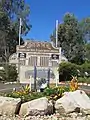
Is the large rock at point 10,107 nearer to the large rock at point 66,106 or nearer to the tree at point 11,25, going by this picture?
the large rock at point 66,106

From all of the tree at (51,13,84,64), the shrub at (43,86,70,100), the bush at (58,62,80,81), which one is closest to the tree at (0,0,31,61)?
the tree at (51,13,84,64)

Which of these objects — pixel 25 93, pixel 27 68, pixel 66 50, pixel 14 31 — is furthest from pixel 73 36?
pixel 25 93

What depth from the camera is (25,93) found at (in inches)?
652

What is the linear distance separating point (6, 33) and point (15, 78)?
18139mm

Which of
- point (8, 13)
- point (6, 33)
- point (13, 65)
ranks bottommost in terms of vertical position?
point (13, 65)

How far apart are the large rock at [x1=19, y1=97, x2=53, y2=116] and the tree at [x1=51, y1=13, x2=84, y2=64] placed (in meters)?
55.7

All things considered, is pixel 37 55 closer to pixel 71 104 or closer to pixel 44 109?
pixel 71 104

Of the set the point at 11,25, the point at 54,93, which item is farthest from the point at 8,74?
the point at 54,93

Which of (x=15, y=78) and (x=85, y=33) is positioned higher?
(x=85, y=33)

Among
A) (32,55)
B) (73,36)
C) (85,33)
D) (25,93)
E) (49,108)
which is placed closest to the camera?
(49,108)

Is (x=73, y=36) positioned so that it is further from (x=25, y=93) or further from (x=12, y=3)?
(x=25, y=93)

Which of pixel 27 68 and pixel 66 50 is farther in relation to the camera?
pixel 66 50

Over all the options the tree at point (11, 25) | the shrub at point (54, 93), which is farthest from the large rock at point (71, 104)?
the tree at point (11, 25)

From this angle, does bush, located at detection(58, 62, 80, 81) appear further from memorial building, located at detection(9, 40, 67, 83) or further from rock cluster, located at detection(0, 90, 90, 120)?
rock cluster, located at detection(0, 90, 90, 120)
